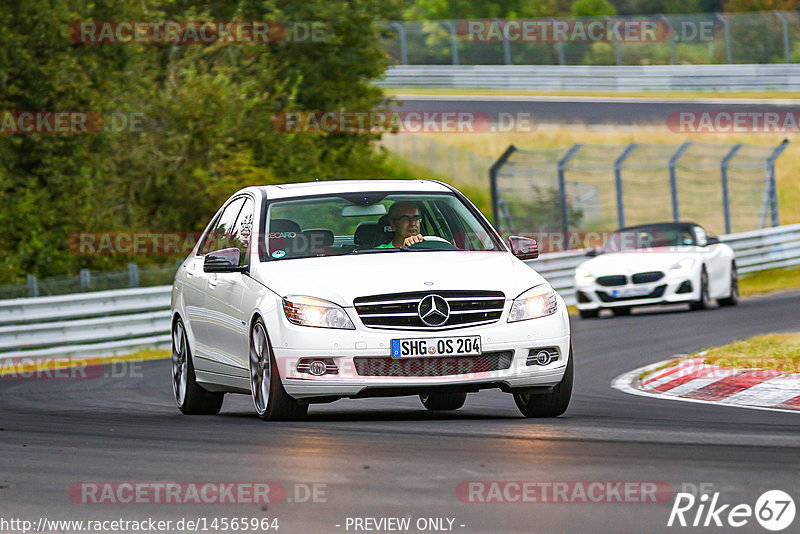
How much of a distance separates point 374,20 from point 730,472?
29.5 metres

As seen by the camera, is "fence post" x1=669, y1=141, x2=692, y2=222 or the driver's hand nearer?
the driver's hand

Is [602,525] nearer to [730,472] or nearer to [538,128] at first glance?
[730,472]

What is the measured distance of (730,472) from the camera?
720cm

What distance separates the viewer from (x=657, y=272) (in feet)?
75.0

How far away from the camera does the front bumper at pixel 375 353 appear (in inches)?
373

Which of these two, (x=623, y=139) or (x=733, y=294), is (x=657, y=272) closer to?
(x=733, y=294)

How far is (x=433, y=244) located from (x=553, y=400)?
135 cm

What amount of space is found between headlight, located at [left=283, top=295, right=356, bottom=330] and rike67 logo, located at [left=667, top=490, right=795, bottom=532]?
133 inches

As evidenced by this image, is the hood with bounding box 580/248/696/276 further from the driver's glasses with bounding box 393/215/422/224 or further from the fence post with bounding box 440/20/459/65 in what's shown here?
the fence post with bounding box 440/20/459/65

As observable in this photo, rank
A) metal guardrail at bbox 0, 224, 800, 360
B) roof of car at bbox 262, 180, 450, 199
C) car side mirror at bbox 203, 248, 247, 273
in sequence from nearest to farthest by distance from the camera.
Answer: car side mirror at bbox 203, 248, 247, 273 → roof of car at bbox 262, 180, 450, 199 → metal guardrail at bbox 0, 224, 800, 360

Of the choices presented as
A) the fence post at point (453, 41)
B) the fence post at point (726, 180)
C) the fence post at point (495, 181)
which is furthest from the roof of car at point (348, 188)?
the fence post at point (453, 41)

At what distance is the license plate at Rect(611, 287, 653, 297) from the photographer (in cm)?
2289

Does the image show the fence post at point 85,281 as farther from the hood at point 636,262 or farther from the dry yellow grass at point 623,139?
the dry yellow grass at point 623,139

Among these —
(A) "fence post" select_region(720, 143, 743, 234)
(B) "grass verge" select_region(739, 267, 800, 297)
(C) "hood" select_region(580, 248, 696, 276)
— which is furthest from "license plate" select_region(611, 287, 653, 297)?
(A) "fence post" select_region(720, 143, 743, 234)
